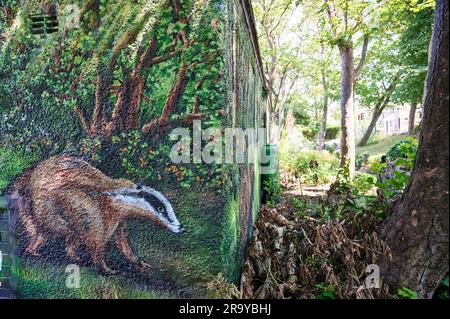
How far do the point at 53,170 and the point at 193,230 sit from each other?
1.46 metres

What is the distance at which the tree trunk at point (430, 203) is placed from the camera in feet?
8.17

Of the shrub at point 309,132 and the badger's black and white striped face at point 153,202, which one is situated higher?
the shrub at point 309,132

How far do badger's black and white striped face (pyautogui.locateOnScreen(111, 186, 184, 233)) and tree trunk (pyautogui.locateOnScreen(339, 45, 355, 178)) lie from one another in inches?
265

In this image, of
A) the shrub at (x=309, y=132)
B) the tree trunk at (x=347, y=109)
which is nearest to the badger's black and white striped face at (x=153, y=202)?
the tree trunk at (x=347, y=109)

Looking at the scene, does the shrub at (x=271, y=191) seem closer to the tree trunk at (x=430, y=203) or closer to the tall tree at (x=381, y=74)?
the tree trunk at (x=430, y=203)

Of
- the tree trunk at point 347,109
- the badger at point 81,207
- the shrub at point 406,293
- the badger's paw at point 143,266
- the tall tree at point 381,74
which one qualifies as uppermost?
the tall tree at point 381,74

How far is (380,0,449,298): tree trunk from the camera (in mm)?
2490

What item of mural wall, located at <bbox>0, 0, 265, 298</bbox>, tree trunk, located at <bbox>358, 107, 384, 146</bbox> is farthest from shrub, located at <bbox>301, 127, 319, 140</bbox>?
mural wall, located at <bbox>0, 0, 265, 298</bbox>

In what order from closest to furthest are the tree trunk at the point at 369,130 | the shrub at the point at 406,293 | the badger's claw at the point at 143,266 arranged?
Result: 1. the badger's claw at the point at 143,266
2. the shrub at the point at 406,293
3. the tree trunk at the point at 369,130

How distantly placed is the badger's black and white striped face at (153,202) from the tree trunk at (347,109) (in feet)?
22.1

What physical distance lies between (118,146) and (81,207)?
0.68 m

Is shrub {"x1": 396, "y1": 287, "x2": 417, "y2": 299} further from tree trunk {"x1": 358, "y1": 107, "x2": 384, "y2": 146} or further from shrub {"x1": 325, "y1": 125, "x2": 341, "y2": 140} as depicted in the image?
shrub {"x1": 325, "y1": 125, "x2": 341, "y2": 140}

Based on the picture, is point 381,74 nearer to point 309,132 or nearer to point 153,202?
point 309,132
